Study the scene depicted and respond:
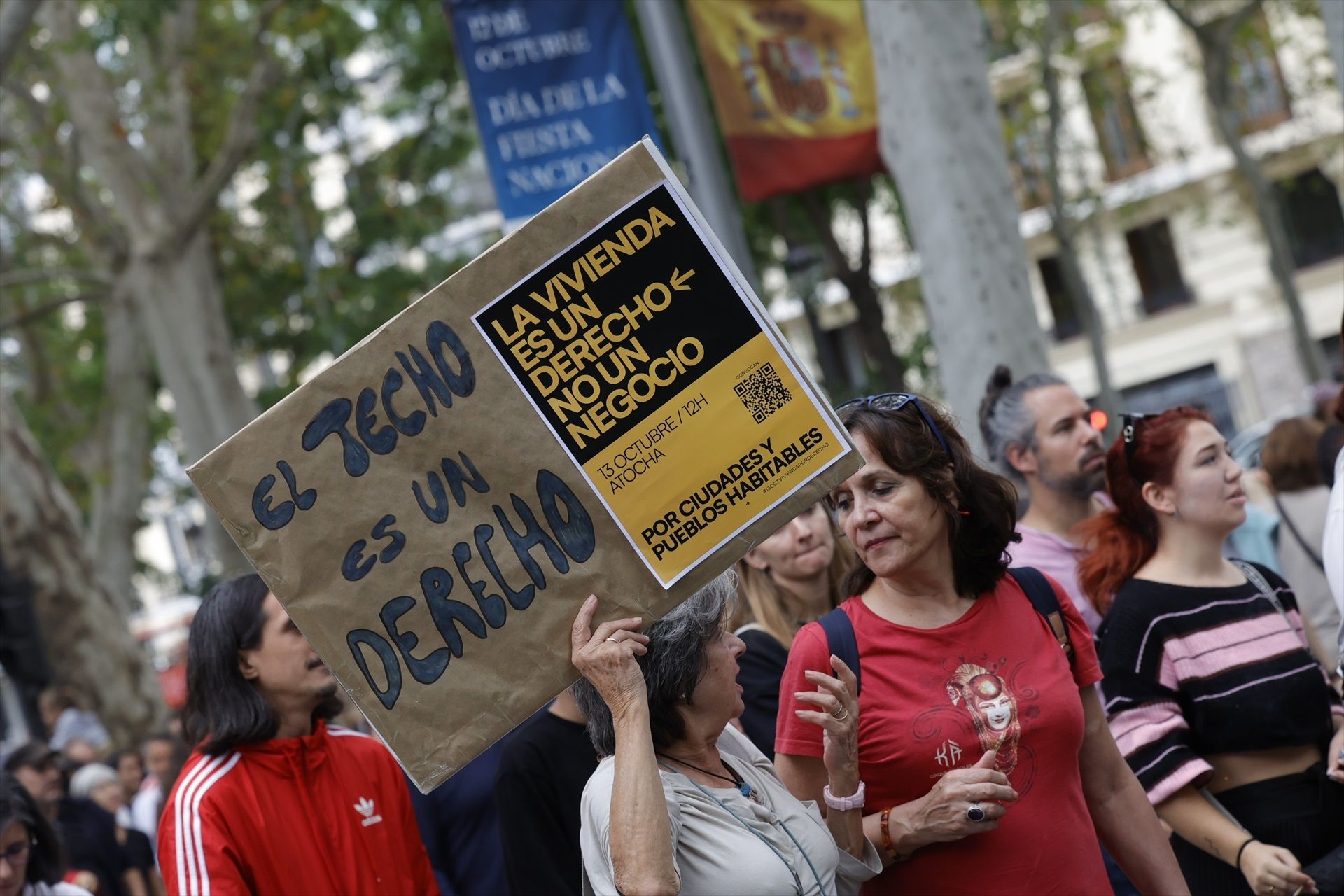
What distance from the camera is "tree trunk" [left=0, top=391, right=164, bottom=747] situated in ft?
48.3

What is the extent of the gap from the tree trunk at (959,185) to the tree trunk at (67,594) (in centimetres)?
1069

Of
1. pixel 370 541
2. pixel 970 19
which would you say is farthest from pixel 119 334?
pixel 370 541

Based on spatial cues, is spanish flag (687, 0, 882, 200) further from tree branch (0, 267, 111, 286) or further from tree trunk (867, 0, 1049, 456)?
tree branch (0, 267, 111, 286)

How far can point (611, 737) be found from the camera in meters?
3.11

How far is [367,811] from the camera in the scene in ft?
13.1

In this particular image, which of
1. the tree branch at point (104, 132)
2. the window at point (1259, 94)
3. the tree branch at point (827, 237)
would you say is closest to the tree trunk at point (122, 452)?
the tree branch at point (104, 132)

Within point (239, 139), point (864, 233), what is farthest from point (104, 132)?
point (864, 233)

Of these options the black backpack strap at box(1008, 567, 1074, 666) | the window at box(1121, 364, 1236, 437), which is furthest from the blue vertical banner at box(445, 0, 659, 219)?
the window at box(1121, 364, 1236, 437)

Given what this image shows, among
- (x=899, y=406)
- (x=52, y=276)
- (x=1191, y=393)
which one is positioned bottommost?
(x=1191, y=393)

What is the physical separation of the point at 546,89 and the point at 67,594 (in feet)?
28.5

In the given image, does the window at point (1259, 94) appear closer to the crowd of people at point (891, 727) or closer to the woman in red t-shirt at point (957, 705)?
the crowd of people at point (891, 727)

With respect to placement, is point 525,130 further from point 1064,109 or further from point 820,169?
point 1064,109

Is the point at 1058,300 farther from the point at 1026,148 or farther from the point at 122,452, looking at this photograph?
the point at 122,452

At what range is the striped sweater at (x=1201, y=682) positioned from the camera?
392 centimetres
